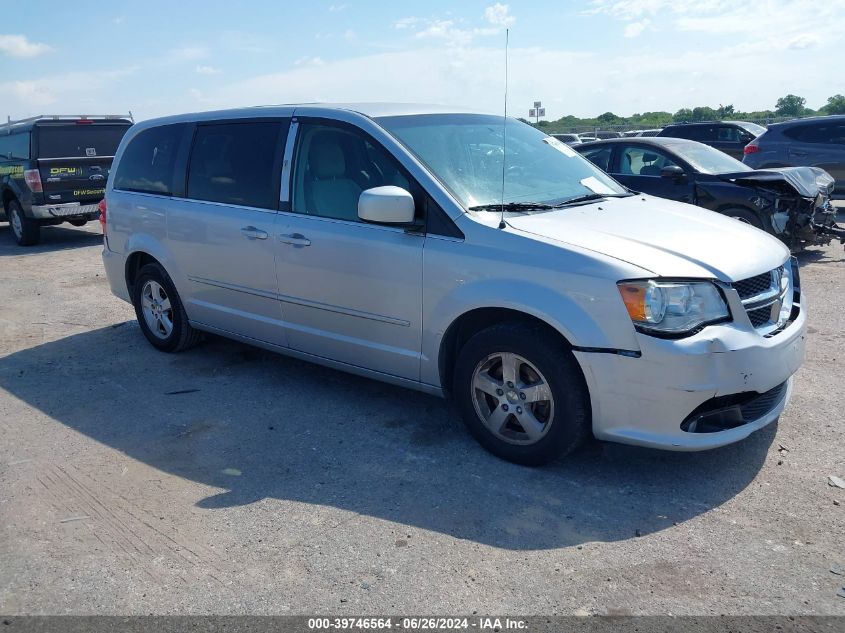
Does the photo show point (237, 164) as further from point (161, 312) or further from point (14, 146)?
point (14, 146)

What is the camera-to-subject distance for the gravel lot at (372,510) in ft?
10.1

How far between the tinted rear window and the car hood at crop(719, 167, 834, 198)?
980 centimetres

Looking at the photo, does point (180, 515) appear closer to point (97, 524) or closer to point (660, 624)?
point (97, 524)

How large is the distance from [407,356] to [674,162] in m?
6.41

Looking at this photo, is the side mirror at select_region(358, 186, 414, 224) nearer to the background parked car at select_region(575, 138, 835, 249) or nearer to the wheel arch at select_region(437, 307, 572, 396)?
the wheel arch at select_region(437, 307, 572, 396)

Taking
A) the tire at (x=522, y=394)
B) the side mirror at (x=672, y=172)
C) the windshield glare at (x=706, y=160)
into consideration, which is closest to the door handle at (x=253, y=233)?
the tire at (x=522, y=394)

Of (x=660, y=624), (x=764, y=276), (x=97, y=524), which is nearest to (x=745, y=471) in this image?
(x=764, y=276)

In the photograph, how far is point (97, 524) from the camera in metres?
3.71

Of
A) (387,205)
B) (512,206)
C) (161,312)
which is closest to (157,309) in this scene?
(161,312)

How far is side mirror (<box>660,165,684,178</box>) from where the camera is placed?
916 centimetres

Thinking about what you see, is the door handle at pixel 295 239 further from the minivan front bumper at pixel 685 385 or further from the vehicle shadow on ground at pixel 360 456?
the minivan front bumper at pixel 685 385

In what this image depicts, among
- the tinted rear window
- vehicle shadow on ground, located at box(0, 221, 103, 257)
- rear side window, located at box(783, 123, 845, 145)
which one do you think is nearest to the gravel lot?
vehicle shadow on ground, located at box(0, 221, 103, 257)

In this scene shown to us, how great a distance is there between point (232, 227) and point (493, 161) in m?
1.85

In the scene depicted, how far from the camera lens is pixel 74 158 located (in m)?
12.7
